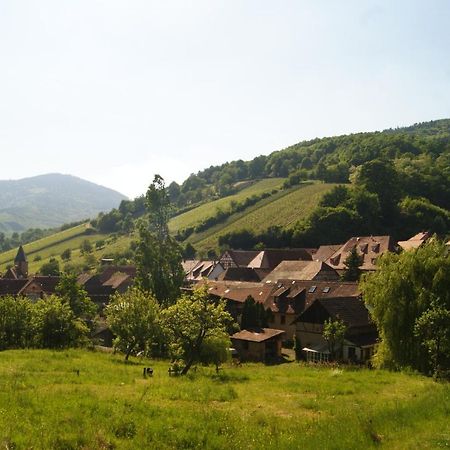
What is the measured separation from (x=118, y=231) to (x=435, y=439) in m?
182

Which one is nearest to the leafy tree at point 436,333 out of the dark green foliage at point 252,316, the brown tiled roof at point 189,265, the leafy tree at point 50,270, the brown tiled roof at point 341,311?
the brown tiled roof at point 341,311

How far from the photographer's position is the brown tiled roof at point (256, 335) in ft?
154

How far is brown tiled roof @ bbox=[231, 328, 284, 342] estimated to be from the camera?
47.1 m

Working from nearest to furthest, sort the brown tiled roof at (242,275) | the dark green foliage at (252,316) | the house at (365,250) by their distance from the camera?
the dark green foliage at (252,316), the house at (365,250), the brown tiled roof at (242,275)

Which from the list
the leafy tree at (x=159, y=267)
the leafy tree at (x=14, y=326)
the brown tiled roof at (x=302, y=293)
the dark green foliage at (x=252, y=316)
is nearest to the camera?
the leafy tree at (x=14, y=326)

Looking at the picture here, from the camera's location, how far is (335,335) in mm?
41906

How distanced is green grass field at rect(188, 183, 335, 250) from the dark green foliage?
67211 mm

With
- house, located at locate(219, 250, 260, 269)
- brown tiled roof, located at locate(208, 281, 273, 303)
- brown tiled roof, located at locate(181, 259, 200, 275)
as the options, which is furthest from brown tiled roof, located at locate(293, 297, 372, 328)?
brown tiled roof, located at locate(181, 259, 200, 275)

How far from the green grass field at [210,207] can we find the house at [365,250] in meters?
67.3

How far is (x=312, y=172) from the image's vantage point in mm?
170625

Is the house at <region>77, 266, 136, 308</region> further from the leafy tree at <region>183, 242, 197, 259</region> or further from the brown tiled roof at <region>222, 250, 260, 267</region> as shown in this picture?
the leafy tree at <region>183, 242, 197, 259</region>

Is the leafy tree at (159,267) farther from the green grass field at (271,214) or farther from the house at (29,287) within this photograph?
the green grass field at (271,214)

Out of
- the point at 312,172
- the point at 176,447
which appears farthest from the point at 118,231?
the point at 176,447

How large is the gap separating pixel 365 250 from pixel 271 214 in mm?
48907
